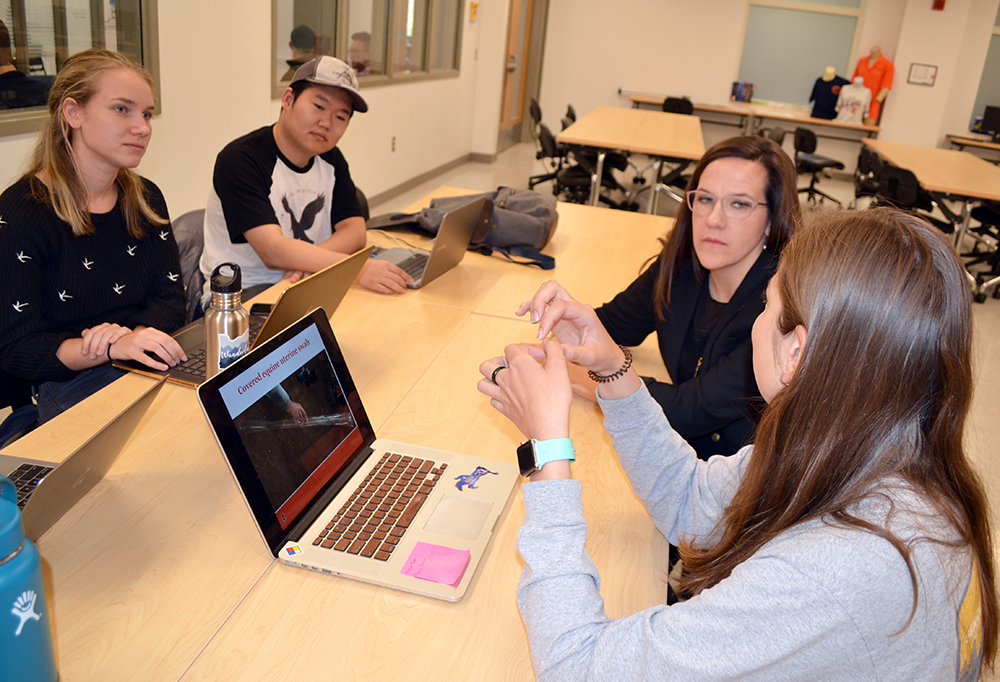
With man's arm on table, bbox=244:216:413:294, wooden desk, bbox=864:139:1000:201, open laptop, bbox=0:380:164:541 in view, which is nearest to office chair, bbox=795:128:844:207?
wooden desk, bbox=864:139:1000:201

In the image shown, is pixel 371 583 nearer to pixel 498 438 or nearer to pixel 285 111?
pixel 498 438

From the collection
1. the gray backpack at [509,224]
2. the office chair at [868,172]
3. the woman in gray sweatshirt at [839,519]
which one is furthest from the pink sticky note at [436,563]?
the office chair at [868,172]

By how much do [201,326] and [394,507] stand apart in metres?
0.87

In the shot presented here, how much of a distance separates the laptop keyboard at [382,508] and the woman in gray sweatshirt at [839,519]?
264 millimetres

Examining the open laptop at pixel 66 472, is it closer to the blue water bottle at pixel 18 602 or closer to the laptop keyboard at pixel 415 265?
the blue water bottle at pixel 18 602

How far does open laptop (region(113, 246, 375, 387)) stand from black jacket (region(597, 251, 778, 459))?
712mm

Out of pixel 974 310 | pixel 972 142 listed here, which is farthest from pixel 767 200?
pixel 972 142

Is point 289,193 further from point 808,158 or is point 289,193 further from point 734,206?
point 808,158

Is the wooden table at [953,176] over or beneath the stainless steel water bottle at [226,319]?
over

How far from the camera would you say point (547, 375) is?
3.23 feet

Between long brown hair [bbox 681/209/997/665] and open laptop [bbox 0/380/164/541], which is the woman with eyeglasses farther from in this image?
open laptop [bbox 0/380/164/541]

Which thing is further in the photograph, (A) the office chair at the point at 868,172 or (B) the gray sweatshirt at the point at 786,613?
(A) the office chair at the point at 868,172

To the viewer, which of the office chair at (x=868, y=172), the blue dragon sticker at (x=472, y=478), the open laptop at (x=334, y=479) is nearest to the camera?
the open laptop at (x=334, y=479)

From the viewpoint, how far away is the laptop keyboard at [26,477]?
108 centimetres
